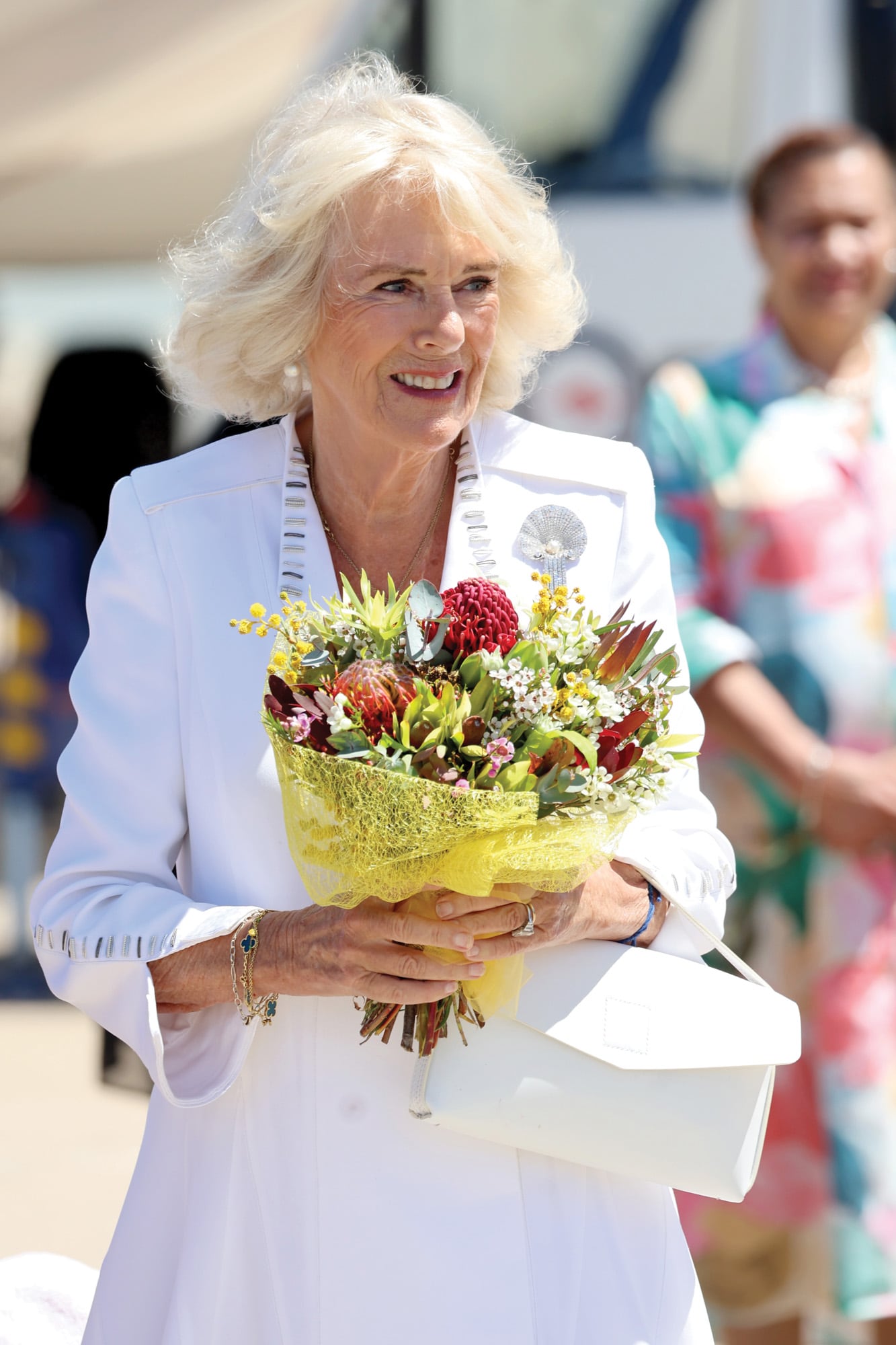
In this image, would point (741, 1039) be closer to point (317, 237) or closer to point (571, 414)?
point (317, 237)

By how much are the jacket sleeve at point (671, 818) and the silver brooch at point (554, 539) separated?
60 millimetres

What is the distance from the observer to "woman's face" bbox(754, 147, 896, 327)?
11.3 ft

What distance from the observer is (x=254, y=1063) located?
6.70ft

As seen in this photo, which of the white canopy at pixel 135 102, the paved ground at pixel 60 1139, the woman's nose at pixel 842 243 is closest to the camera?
the woman's nose at pixel 842 243

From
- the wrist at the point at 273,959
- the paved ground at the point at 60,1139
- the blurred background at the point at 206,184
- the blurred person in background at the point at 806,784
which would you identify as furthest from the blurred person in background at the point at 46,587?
the wrist at the point at 273,959

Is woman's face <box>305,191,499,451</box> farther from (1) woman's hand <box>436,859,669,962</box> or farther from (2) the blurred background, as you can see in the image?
(2) the blurred background

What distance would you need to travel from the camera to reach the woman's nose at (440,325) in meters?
2.08

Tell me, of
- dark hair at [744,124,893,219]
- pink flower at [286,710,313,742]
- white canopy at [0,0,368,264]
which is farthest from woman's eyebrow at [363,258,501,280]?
white canopy at [0,0,368,264]

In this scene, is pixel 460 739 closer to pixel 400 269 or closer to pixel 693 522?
pixel 400 269

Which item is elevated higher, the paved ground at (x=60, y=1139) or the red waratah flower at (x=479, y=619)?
the red waratah flower at (x=479, y=619)

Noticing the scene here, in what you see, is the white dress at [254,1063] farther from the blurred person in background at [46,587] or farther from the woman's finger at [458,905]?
the blurred person in background at [46,587]

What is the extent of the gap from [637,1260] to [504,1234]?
17cm

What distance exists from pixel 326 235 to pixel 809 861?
162cm

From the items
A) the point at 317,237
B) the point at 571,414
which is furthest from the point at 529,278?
the point at 571,414
